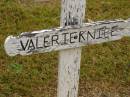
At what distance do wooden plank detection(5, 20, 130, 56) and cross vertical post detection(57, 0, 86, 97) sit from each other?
0.06 meters

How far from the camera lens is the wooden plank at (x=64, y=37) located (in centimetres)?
249

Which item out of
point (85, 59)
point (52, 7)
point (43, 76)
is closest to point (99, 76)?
point (85, 59)

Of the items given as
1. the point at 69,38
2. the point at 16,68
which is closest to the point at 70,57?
the point at 69,38

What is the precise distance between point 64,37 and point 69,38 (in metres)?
0.04

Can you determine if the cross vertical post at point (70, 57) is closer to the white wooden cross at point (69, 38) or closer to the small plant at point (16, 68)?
the white wooden cross at point (69, 38)

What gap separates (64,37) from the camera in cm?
261

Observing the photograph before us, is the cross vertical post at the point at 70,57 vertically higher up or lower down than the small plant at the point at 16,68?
higher up

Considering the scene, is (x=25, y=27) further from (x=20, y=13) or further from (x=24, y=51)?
(x=24, y=51)

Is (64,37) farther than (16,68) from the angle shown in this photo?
No

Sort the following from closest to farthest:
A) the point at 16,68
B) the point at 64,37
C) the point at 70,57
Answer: the point at 64,37 → the point at 70,57 → the point at 16,68

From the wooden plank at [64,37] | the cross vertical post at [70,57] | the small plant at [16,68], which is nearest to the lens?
the wooden plank at [64,37]

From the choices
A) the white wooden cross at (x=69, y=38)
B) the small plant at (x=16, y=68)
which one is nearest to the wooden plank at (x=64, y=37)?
the white wooden cross at (x=69, y=38)

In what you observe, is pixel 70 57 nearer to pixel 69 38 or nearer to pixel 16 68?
pixel 69 38

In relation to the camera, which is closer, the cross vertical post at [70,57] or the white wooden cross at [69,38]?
the white wooden cross at [69,38]
